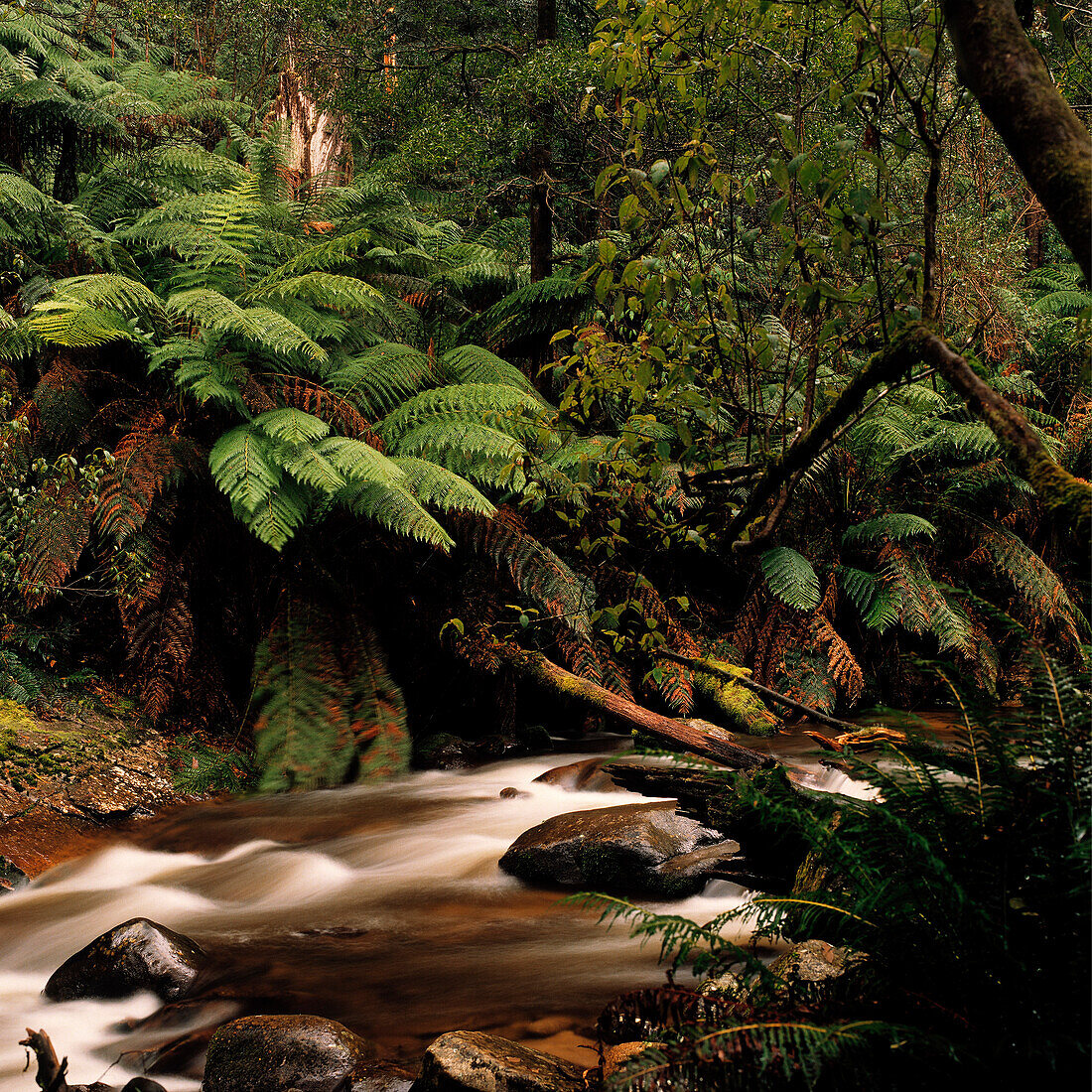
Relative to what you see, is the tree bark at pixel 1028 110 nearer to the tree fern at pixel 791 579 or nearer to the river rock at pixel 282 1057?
the river rock at pixel 282 1057

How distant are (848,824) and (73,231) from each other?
19.4 ft

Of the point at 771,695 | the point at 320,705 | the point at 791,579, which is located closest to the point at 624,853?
the point at 771,695

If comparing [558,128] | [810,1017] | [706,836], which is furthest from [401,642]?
[810,1017]

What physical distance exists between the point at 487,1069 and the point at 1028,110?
2090 millimetres

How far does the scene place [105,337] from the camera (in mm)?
4883

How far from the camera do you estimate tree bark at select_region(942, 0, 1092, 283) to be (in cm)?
118

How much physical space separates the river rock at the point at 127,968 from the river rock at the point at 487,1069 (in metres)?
1.14

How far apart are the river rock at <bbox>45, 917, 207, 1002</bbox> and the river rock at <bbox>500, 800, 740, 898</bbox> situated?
1.35 m

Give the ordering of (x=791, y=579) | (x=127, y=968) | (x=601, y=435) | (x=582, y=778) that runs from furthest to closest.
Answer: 1. (x=791, y=579)
2. (x=601, y=435)
3. (x=582, y=778)
4. (x=127, y=968)

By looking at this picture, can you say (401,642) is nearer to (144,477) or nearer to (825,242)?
(144,477)

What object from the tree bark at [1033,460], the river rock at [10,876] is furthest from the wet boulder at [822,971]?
the river rock at [10,876]

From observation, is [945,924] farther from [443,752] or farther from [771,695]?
[443,752]

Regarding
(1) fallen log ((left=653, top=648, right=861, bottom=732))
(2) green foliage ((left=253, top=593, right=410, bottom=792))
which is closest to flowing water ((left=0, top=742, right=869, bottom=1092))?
(2) green foliage ((left=253, top=593, right=410, bottom=792))

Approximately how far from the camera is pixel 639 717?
4328 millimetres
